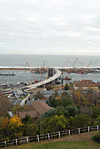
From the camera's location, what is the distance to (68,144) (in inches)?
213

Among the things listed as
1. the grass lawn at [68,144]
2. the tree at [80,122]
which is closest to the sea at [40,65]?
the tree at [80,122]

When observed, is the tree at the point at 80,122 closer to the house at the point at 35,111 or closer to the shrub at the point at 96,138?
the shrub at the point at 96,138

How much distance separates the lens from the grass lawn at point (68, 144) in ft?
17.3

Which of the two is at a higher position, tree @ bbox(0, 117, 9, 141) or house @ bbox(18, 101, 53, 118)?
tree @ bbox(0, 117, 9, 141)

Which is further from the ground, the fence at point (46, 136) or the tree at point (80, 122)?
the tree at point (80, 122)

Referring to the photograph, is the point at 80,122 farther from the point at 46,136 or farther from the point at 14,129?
the point at 14,129

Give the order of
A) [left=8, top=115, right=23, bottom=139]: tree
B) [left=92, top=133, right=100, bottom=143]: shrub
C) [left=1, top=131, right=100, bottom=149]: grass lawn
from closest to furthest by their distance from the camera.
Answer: [left=1, top=131, right=100, bottom=149]: grass lawn < [left=92, top=133, right=100, bottom=143]: shrub < [left=8, top=115, right=23, bottom=139]: tree

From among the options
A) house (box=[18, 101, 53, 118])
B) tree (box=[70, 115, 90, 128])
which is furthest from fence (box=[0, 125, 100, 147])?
house (box=[18, 101, 53, 118])

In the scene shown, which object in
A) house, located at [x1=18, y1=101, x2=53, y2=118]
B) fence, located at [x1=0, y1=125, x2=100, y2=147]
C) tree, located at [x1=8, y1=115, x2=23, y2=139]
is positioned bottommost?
house, located at [x1=18, y1=101, x2=53, y2=118]

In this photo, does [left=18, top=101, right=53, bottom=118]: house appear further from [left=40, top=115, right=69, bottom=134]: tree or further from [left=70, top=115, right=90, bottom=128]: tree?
[left=70, top=115, right=90, bottom=128]: tree

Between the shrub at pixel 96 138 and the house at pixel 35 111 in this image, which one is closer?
the shrub at pixel 96 138

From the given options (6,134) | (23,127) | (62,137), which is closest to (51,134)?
(62,137)

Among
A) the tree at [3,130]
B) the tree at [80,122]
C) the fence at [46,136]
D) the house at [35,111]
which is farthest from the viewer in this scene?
the house at [35,111]

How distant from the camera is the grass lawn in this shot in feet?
17.3
